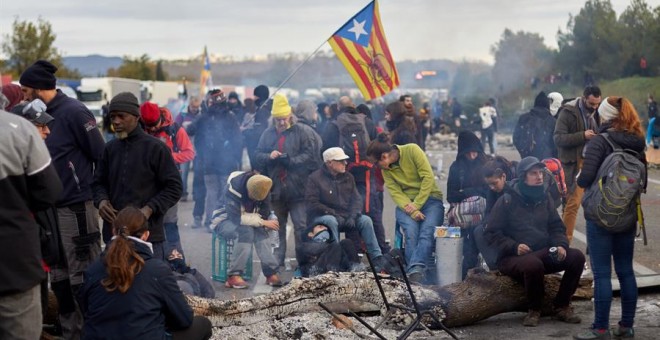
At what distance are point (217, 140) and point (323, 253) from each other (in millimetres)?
4971

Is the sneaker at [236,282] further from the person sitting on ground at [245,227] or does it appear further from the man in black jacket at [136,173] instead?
the man in black jacket at [136,173]

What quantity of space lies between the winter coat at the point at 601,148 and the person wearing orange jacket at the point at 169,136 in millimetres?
3162

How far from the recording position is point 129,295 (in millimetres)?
5219

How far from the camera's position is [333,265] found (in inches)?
359

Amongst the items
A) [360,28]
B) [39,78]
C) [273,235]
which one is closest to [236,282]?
[273,235]

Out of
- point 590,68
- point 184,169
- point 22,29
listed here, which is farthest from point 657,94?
point 22,29

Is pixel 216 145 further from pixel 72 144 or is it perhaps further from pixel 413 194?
pixel 72 144

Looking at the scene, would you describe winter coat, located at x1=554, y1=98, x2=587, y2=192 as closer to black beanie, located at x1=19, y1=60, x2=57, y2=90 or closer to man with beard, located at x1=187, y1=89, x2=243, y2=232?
man with beard, located at x1=187, y1=89, x2=243, y2=232

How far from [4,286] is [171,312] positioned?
43.4 inches

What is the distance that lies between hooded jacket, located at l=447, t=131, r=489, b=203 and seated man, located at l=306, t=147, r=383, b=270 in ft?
2.95

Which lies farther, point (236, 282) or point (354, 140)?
point (354, 140)

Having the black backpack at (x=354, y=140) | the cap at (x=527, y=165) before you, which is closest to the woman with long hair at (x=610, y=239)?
the cap at (x=527, y=165)

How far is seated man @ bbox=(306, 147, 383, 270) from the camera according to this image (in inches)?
386

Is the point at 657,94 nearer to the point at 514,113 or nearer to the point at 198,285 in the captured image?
the point at 514,113
